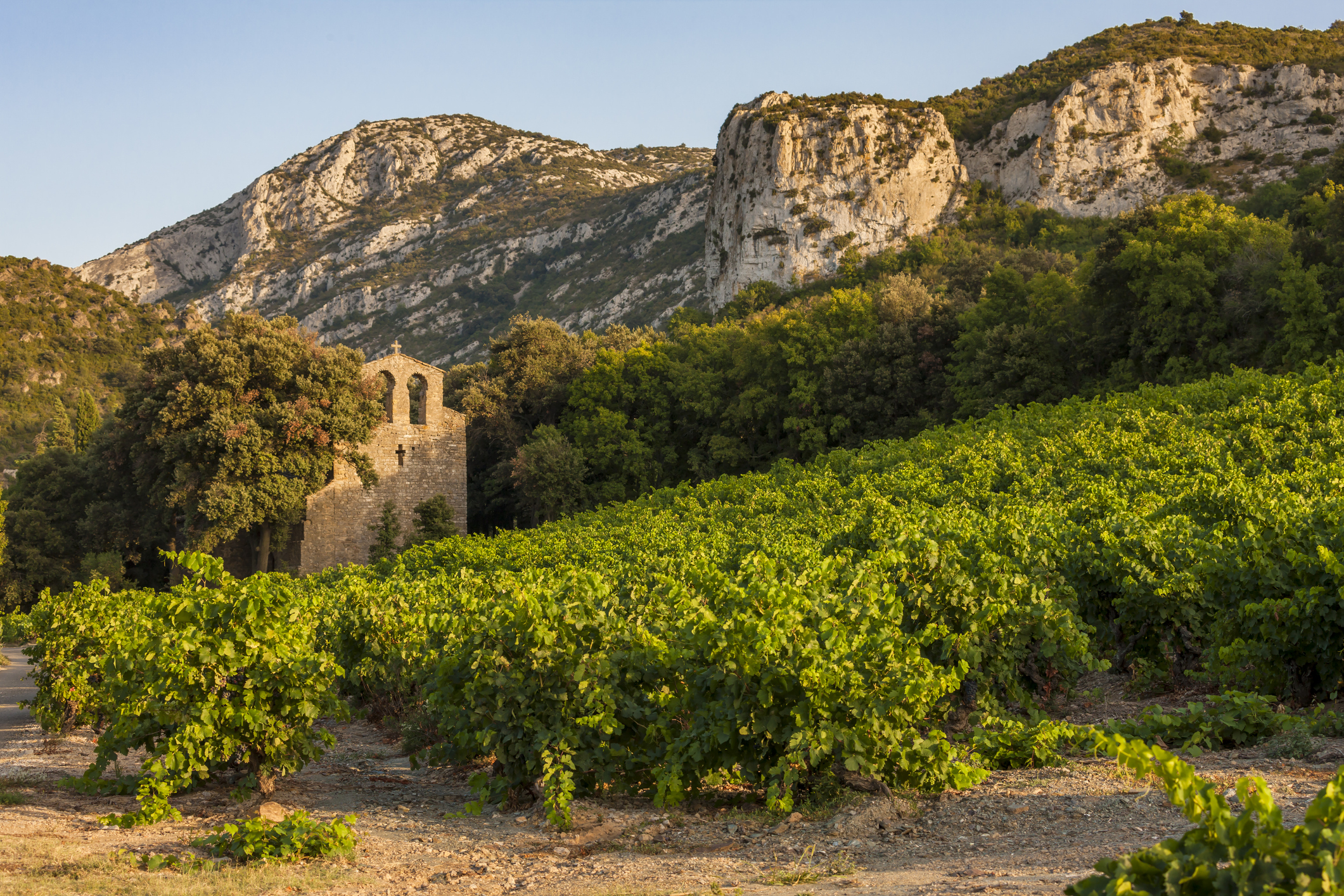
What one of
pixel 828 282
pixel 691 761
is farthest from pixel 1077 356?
pixel 828 282

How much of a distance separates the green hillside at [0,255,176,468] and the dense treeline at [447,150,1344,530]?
3730 centimetres

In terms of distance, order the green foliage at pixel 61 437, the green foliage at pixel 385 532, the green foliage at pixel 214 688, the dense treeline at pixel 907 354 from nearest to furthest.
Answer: the green foliage at pixel 214 688, the dense treeline at pixel 907 354, the green foliage at pixel 385 532, the green foliage at pixel 61 437

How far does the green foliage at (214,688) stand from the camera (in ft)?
21.1

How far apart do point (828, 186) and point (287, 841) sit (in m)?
66.2

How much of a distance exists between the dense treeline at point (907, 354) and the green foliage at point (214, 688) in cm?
2368

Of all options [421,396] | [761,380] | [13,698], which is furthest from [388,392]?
[13,698]

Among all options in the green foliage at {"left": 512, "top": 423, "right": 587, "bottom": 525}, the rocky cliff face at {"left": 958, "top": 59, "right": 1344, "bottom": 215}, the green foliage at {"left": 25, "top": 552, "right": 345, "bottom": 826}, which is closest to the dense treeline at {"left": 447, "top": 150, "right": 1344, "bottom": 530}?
the green foliage at {"left": 512, "top": 423, "right": 587, "bottom": 525}

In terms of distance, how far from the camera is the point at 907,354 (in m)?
33.8

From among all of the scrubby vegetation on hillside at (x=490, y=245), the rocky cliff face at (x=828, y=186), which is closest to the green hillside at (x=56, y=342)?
the scrubby vegetation on hillside at (x=490, y=245)


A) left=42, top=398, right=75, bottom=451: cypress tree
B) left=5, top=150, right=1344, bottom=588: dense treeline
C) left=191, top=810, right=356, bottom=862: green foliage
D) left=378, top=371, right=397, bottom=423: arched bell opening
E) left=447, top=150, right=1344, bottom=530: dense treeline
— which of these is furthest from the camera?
left=42, top=398, right=75, bottom=451: cypress tree

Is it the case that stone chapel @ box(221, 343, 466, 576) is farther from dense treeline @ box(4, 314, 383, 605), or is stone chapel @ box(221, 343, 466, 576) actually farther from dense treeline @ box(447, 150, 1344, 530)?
dense treeline @ box(447, 150, 1344, 530)

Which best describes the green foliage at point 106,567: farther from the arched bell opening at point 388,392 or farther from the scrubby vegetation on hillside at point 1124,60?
the scrubby vegetation on hillside at point 1124,60

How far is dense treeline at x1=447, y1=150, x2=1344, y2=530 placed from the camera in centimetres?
2625

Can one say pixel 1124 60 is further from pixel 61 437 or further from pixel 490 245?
pixel 61 437
